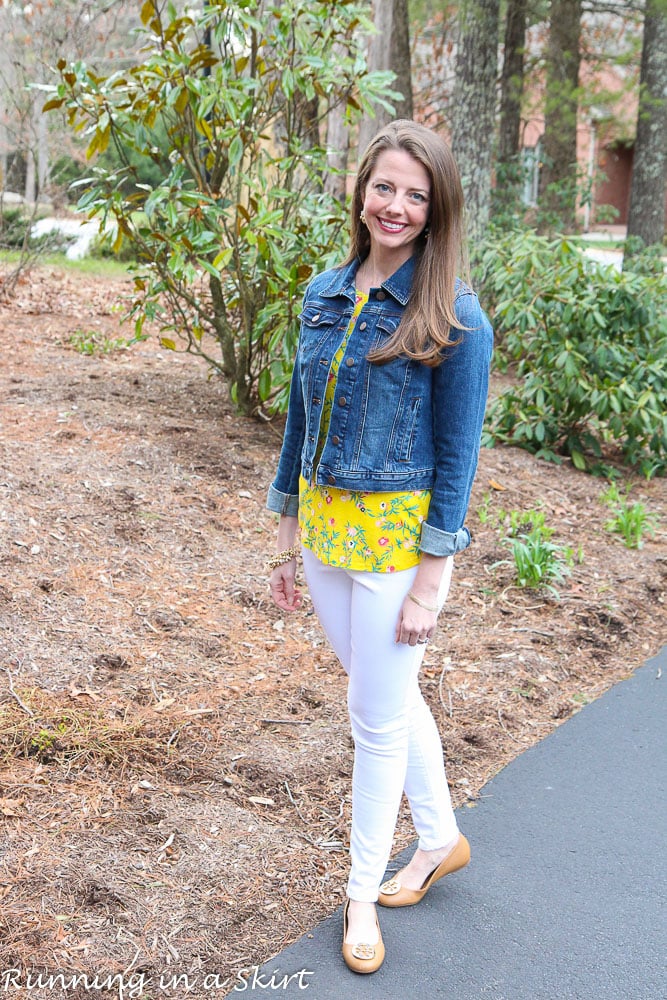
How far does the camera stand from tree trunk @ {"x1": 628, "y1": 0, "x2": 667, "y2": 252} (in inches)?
461

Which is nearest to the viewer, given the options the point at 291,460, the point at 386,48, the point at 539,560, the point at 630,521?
the point at 291,460

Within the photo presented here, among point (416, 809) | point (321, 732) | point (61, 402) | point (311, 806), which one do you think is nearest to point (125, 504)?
point (61, 402)

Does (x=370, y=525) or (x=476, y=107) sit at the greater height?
(x=476, y=107)

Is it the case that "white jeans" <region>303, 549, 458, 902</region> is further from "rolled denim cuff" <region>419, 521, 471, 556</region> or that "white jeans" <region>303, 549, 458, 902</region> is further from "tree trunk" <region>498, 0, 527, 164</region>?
"tree trunk" <region>498, 0, 527, 164</region>

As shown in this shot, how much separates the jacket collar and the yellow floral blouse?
4 cm

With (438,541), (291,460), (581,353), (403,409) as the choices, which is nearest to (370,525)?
(438,541)

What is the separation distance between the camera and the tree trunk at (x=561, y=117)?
40.9 ft

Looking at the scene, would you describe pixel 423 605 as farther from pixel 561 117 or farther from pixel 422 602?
pixel 561 117

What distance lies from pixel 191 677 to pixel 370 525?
1.79m

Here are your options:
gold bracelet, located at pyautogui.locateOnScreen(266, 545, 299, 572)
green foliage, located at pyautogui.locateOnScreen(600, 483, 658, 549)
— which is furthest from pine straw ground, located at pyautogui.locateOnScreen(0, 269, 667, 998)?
gold bracelet, located at pyautogui.locateOnScreen(266, 545, 299, 572)

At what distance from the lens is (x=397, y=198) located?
2.29 m

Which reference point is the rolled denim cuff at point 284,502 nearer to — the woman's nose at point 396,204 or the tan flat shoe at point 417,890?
the woman's nose at point 396,204

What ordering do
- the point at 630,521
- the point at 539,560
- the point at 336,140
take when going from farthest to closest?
the point at 336,140
the point at 630,521
the point at 539,560

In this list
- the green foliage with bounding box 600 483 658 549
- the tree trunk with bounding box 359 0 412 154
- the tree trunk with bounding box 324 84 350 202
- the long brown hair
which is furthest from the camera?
the tree trunk with bounding box 359 0 412 154
